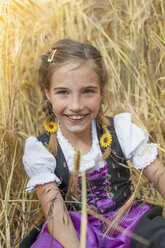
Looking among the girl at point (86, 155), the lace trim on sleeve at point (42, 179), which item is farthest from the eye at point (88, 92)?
the lace trim on sleeve at point (42, 179)

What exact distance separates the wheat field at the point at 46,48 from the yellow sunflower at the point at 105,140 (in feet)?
0.63

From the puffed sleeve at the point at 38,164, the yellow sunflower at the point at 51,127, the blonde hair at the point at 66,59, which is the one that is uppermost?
the blonde hair at the point at 66,59

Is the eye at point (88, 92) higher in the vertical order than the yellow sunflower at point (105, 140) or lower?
higher

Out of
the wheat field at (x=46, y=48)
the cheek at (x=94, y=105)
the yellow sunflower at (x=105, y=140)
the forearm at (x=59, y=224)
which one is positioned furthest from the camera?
the wheat field at (x=46, y=48)

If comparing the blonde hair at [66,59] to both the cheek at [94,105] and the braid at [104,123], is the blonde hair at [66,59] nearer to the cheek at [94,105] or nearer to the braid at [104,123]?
the braid at [104,123]

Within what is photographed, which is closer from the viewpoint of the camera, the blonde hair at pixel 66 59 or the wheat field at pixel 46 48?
the blonde hair at pixel 66 59

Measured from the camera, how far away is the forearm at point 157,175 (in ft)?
3.94

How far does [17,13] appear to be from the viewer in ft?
5.03

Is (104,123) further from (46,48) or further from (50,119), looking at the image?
(46,48)

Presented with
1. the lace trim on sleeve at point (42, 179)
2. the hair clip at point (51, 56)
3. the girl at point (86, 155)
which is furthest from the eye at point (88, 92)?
the lace trim on sleeve at point (42, 179)

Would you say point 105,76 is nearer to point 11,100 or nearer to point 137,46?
point 11,100

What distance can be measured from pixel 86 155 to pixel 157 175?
279mm

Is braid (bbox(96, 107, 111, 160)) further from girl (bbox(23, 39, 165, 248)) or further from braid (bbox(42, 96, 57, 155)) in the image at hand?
braid (bbox(42, 96, 57, 155))

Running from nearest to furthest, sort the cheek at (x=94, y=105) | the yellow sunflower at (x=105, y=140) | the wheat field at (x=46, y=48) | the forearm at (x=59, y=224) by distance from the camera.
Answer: the forearm at (x=59, y=224), the cheek at (x=94, y=105), the yellow sunflower at (x=105, y=140), the wheat field at (x=46, y=48)
